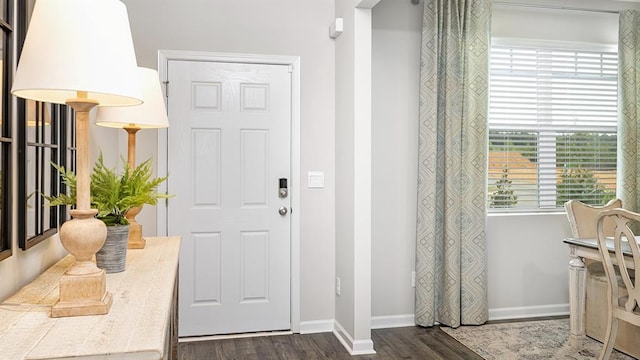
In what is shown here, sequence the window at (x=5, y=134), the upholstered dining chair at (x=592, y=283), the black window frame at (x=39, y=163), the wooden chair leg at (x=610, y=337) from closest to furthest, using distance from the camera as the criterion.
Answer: the window at (x=5, y=134) < the black window frame at (x=39, y=163) < the wooden chair leg at (x=610, y=337) < the upholstered dining chair at (x=592, y=283)

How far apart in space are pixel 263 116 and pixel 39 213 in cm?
211

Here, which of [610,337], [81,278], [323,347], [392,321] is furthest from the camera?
[392,321]

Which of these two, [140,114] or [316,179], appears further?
[316,179]

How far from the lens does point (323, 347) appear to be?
3.42m

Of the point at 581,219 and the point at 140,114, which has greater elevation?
the point at 140,114

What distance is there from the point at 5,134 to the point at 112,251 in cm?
49

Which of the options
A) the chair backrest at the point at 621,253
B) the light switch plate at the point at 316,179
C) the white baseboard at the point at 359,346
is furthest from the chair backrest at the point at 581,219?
the light switch plate at the point at 316,179

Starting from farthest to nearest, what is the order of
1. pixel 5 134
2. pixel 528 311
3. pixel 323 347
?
pixel 528 311 → pixel 323 347 → pixel 5 134

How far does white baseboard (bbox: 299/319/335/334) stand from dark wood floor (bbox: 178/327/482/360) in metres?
0.06

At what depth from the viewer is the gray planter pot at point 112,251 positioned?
5.46ft

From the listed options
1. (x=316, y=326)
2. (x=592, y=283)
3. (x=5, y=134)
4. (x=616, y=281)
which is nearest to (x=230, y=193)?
(x=316, y=326)

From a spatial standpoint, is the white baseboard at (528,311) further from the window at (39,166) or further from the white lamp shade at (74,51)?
the white lamp shade at (74,51)

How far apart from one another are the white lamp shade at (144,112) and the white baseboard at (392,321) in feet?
7.72

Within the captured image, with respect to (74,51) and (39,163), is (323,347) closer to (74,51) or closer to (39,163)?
(39,163)
